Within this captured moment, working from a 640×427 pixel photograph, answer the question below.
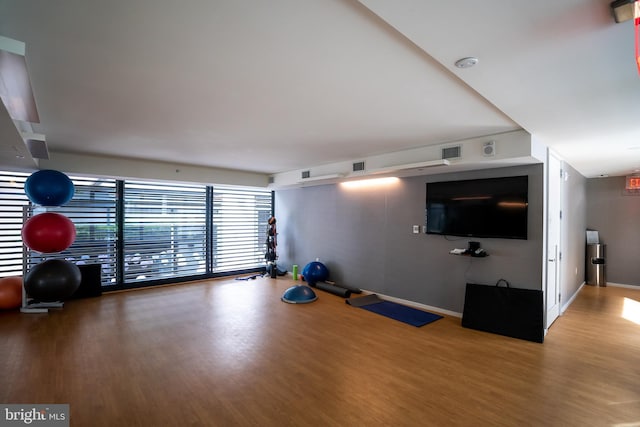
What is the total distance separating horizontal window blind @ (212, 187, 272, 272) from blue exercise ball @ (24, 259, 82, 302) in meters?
3.15

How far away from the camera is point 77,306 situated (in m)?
5.14

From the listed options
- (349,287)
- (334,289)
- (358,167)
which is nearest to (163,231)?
(334,289)

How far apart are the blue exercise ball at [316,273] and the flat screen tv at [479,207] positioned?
263 cm

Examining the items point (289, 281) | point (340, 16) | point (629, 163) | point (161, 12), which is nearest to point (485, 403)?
point (340, 16)

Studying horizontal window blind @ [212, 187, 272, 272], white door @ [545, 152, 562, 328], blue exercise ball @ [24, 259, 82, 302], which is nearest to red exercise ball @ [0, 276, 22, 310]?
blue exercise ball @ [24, 259, 82, 302]

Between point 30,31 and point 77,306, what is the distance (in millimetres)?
4979

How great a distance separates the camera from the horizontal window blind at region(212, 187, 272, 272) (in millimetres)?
7758

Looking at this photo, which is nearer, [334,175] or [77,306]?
[77,306]

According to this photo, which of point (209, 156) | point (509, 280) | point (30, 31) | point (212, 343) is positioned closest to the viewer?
point (30, 31)

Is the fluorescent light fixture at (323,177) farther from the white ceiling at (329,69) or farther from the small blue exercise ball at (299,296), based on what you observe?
the small blue exercise ball at (299,296)

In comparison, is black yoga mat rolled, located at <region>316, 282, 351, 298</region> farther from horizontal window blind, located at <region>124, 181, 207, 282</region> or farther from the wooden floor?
horizontal window blind, located at <region>124, 181, 207, 282</region>

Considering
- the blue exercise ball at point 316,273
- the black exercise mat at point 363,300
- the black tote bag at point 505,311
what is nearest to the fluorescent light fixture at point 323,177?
the blue exercise ball at point 316,273

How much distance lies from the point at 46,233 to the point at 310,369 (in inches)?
176

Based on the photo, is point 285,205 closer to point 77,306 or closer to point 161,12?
point 77,306
